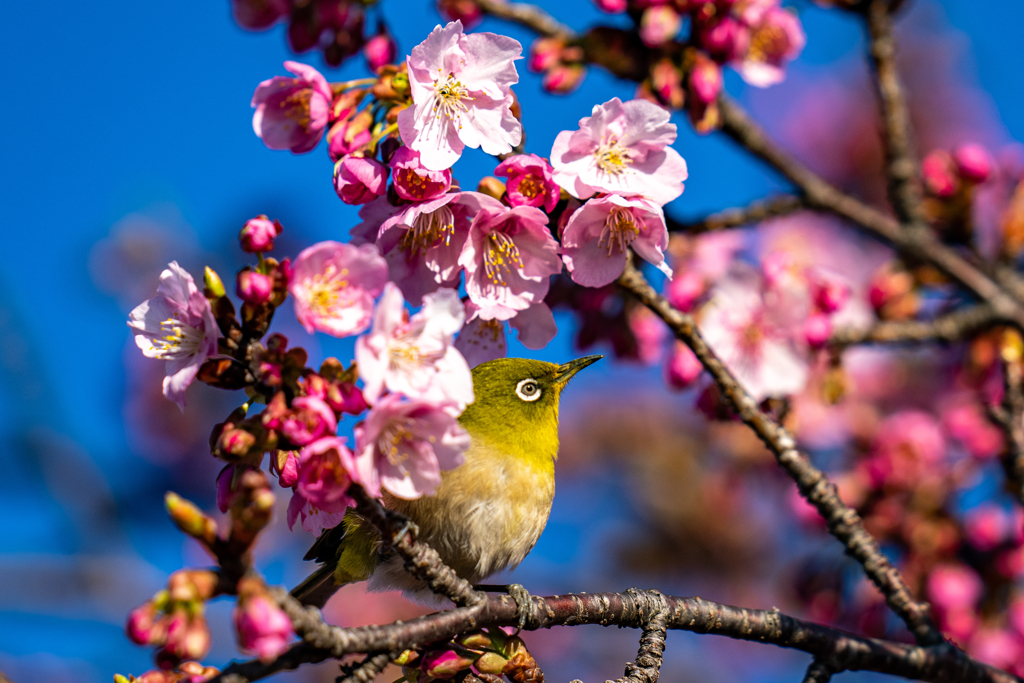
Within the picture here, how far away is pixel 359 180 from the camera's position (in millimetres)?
1934

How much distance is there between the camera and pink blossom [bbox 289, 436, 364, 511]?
4.75 feet

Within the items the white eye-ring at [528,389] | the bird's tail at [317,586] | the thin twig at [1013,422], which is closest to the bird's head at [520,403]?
the white eye-ring at [528,389]

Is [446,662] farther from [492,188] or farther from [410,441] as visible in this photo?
[492,188]

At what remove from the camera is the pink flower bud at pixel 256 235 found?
1.63 m

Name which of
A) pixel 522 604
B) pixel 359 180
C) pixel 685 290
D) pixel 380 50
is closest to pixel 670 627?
pixel 522 604

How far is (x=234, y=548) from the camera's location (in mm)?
1315

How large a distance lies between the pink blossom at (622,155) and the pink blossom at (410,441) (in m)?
0.73

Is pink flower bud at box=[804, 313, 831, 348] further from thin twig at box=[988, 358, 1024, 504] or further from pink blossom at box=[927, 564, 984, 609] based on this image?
pink blossom at box=[927, 564, 984, 609]

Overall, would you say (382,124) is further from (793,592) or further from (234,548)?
(793,592)

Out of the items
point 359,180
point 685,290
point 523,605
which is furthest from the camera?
point 685,290

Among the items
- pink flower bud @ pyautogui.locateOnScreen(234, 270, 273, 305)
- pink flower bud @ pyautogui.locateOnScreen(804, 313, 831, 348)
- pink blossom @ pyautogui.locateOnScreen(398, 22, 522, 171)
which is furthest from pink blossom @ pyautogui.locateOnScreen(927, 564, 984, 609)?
pink flower bud @ pyautogui.locateOnScreen(234, 270, 273, 305)

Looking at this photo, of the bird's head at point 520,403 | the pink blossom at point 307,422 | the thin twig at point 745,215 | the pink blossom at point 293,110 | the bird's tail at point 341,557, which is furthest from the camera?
the thin twig at point 745,215

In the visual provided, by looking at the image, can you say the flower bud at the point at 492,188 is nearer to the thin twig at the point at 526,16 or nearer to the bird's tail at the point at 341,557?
the bird's tail at the point at 341,557

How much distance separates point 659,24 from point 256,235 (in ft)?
6.26
